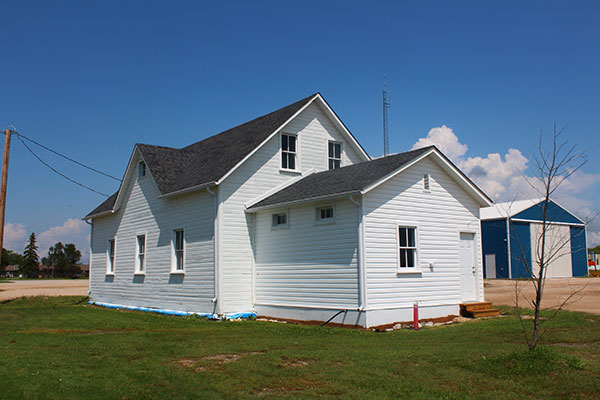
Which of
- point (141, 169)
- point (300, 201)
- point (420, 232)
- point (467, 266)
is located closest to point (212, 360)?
point (300, 201)

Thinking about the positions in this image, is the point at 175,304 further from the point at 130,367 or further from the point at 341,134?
the point at 130,367

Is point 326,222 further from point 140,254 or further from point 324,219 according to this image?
point 140,254

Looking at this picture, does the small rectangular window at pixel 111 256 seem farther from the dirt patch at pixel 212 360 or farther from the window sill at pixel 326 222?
the dirt patch at pixel 212 360

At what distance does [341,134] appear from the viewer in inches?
846

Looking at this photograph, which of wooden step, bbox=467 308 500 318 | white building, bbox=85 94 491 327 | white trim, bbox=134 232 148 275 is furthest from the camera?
white trim, bbox=134 232 148 275

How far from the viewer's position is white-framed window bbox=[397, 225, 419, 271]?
15.9m

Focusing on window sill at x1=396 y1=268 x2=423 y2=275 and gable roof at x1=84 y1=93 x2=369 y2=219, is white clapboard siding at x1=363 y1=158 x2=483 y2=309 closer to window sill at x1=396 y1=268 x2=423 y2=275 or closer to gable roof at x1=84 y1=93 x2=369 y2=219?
window sill at x1=396 y1=268 x2=423 y2=275

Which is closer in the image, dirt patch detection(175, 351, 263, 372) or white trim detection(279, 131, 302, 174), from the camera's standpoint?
dirt patch detection(175, 351, 263, 372)

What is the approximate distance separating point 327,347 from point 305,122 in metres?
11.1

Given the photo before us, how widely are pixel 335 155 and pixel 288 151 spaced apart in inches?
99.9

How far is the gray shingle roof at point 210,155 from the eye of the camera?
61.4 feet

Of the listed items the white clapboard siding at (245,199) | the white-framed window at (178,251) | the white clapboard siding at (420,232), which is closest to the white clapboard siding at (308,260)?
the white clapboard siding at (245,199)

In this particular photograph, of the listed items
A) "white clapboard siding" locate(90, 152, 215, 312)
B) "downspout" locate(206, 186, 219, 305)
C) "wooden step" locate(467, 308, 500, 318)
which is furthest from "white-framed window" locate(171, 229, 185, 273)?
"wooden step" locate(467, 308, 500, 318)

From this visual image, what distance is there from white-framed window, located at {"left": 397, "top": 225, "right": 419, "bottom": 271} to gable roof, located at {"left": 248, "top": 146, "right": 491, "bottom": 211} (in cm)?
184
